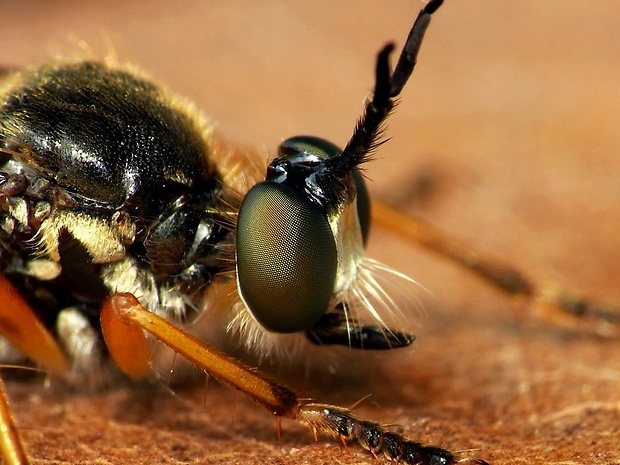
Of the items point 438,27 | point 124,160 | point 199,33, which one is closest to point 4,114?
point 124,160

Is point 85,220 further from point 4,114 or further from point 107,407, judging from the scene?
point 107,407

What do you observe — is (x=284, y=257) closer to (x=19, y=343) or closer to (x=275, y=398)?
(x=275, y=398)

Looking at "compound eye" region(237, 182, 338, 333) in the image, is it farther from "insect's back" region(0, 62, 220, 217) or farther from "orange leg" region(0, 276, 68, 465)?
"orange leg" region(0, 276, 68, 465)

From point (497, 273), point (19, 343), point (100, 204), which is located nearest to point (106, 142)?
point (100, 204)

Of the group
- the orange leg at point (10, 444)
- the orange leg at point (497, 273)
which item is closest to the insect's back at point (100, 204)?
the orange leg at point (10, 444)

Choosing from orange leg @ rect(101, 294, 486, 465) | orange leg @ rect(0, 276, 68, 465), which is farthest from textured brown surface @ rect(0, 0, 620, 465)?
orange leg @ rect(0, 276, 68, 465)

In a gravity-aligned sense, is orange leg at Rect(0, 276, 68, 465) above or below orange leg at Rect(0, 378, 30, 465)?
above
